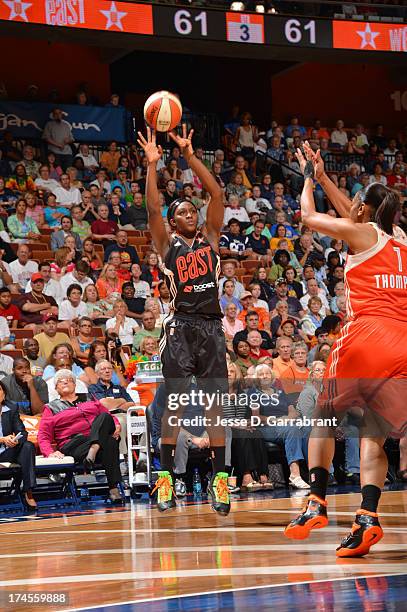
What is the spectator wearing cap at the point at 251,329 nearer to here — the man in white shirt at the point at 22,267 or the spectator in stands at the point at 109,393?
the spectator in stands at the point at 109,393

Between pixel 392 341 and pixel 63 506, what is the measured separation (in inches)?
173

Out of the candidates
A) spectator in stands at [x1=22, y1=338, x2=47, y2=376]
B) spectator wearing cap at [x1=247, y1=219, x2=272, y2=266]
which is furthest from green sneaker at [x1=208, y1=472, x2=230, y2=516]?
spectator wearing cap at [x1=247, y1=219, x2=272, y2=266]

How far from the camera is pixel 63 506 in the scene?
8172 millimetres

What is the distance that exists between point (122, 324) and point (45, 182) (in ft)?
12.3

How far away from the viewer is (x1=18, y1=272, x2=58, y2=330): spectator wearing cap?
11.5 meters

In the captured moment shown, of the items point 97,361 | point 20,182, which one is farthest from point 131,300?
point 20,182

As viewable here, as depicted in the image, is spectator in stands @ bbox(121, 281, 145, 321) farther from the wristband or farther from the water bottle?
the wristband

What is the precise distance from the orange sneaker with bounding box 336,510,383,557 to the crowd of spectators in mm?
3986

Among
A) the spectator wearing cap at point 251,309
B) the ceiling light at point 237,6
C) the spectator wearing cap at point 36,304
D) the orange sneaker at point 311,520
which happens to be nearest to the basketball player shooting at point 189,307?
the orange sneaker at point 311,520

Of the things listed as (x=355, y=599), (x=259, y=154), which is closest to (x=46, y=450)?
(x=355, y=599)

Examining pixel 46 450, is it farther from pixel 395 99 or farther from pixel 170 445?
pixel 395 99

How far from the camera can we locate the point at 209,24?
53.1 feet

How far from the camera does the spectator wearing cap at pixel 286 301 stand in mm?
13006

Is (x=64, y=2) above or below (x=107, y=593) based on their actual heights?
above
